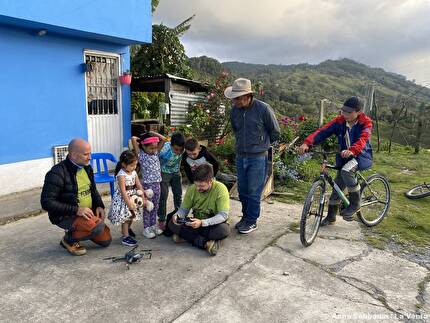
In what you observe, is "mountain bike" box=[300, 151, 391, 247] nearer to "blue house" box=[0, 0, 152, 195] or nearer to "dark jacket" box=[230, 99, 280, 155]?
"dark jacket" box=[230, 99, 280, 155]

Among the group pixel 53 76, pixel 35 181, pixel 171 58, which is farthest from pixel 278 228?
pixel 171 58

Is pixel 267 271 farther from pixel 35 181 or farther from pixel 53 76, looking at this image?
pixel 53 76

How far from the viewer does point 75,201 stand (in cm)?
350

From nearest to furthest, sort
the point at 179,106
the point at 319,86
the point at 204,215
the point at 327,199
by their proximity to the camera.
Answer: the point at 204,215 < the point at 327,199 < the point at 179,106 < the point at 319,86

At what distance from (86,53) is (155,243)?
177 inches

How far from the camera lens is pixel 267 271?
3.34 m

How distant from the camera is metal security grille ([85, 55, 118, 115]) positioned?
22.3 ft

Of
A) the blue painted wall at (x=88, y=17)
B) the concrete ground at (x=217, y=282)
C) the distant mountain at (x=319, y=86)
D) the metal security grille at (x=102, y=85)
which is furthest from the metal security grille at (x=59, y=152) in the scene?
the distant mountain at (x=319, y=86)

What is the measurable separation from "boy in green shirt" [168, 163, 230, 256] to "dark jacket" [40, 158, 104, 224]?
1106 millimetres

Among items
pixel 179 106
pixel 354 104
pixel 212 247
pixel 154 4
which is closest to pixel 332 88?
pixel 154 4

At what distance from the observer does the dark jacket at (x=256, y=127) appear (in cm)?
403

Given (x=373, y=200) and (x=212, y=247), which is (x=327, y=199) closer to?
(x=373, y=200)

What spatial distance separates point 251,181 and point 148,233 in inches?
56.9

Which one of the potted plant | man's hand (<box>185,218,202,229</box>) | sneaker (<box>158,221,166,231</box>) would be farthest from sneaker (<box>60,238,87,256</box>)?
the potted plant
